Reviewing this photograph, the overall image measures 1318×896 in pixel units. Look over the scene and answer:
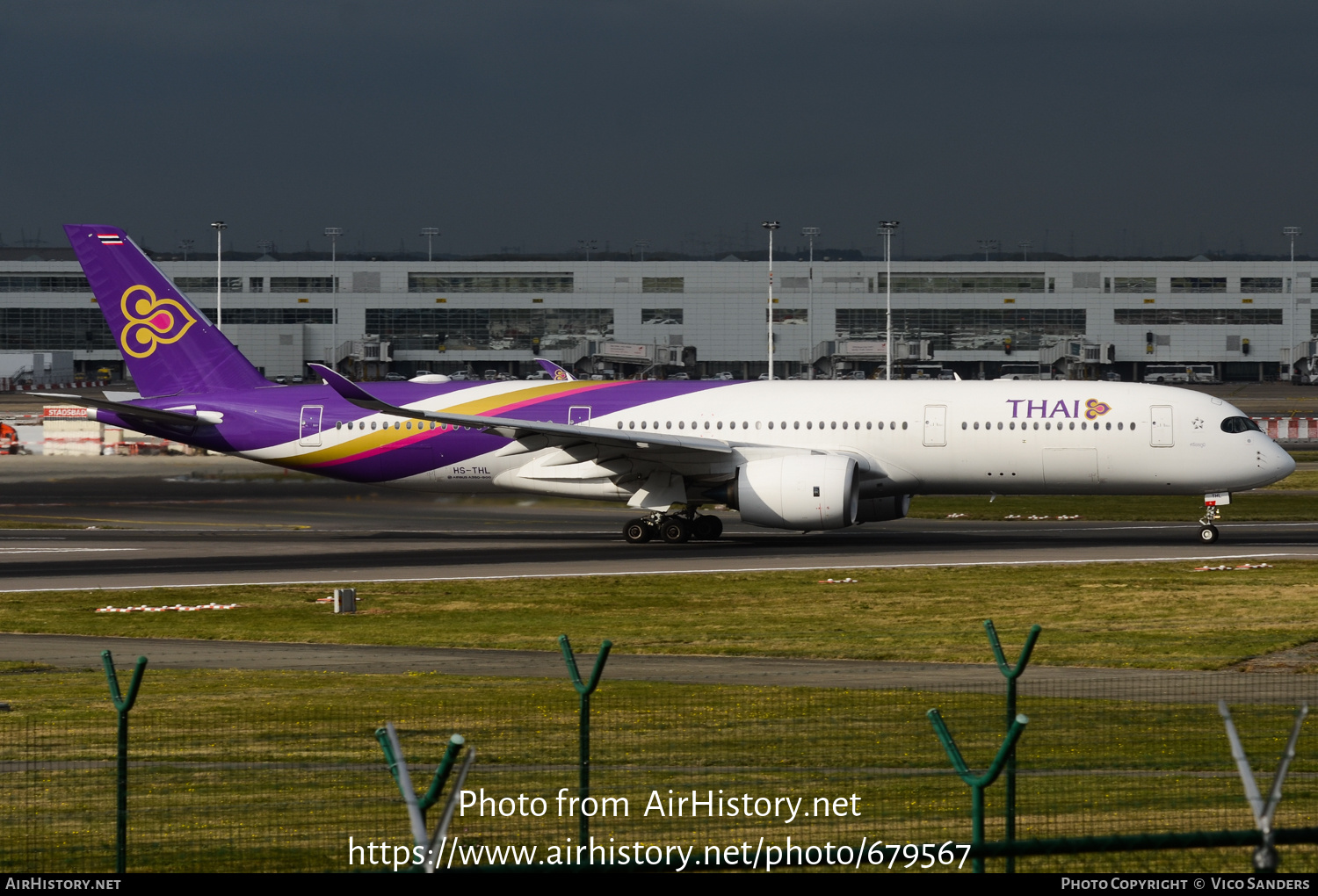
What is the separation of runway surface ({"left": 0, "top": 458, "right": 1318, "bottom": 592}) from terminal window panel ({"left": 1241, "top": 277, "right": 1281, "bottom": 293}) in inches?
4828

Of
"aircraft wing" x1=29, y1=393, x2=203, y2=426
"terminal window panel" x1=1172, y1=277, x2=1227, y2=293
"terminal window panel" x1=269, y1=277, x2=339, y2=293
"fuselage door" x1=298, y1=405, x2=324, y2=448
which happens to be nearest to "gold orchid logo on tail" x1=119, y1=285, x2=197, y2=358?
"aircraft wing" x1=29, y1=393, x2=203, y2=426

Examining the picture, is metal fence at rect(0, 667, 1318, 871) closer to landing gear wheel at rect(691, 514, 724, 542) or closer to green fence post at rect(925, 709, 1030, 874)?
green fence post at rect(925, 709, 1030, 874)

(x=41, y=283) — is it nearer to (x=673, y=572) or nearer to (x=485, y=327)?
(x=485, y=327)

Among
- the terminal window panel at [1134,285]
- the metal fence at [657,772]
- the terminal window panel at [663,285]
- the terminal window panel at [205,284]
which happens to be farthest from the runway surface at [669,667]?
the terminal window panel at [1134,285]

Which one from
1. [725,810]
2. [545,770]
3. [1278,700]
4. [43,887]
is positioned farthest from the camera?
[1278,700]

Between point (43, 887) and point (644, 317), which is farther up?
point (644, 317)

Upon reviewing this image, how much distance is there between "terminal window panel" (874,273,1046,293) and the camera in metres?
160

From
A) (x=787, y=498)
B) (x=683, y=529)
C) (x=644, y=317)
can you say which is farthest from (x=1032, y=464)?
(x=644, y=317)

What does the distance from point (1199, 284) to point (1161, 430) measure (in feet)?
420

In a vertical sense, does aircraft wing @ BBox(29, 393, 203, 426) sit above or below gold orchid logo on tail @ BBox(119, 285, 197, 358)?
below

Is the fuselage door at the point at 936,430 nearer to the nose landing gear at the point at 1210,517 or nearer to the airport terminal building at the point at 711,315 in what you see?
the nose landing gear at the point at 1210,517

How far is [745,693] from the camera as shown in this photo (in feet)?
62.7

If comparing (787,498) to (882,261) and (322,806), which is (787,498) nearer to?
(322,806)

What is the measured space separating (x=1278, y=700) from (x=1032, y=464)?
2144 centimetres
